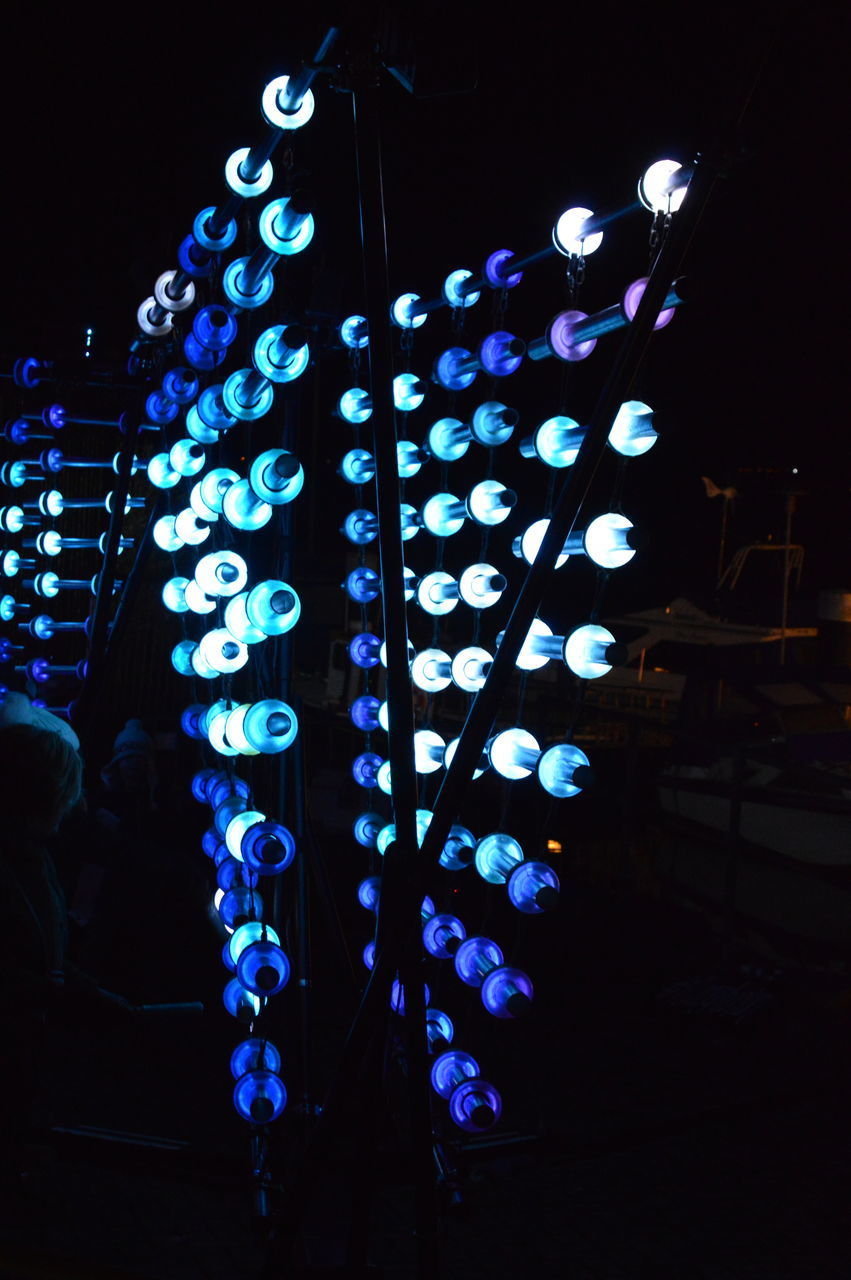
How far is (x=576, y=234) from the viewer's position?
260 cm

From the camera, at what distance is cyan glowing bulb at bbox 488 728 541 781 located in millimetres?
2541

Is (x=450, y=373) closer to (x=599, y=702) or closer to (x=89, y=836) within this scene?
→ (x=89, y=836)

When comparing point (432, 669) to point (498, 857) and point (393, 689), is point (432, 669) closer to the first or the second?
point (498, 857)

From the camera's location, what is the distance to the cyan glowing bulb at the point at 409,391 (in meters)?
3.25

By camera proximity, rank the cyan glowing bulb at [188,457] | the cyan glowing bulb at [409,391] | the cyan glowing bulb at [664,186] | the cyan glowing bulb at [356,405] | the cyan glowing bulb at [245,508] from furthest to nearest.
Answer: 1. the cyan glowing bulb at [188,457]
2. the cyan glowing bulb at [356,405]
3. the cyan glowing bulb at [409,391]
4. the cyan glowing bulb at [245,508]
5. the cyan glowing bulb at [664,186]

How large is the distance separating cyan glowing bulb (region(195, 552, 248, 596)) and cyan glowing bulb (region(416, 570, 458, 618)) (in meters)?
0.55

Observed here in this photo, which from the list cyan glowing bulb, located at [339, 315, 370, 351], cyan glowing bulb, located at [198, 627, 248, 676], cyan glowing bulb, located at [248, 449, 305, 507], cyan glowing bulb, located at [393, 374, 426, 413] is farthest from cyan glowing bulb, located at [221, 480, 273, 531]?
cyan glowing bulb, located at [339, 315, 370, 351]

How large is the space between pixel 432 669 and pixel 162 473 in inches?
68.9

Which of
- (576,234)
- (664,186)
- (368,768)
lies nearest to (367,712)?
(368,768)

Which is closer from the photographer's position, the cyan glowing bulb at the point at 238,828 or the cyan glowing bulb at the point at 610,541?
the cyan glowing bulb at the point at 610,541

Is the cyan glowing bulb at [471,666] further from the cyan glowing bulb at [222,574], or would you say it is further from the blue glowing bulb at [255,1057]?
the blue glowing bulb at [255,1057]

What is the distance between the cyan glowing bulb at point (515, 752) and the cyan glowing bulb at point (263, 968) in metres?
0.84

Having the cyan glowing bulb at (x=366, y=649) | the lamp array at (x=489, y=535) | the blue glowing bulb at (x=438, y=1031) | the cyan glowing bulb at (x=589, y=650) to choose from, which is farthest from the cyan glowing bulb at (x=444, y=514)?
the blue glowing bulb at (x=438, y=1031)

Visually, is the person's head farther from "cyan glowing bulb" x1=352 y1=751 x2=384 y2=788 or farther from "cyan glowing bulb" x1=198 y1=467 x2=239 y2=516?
"cyan glowing bulb" x1=352 y1=751 x2=384 y2=788
